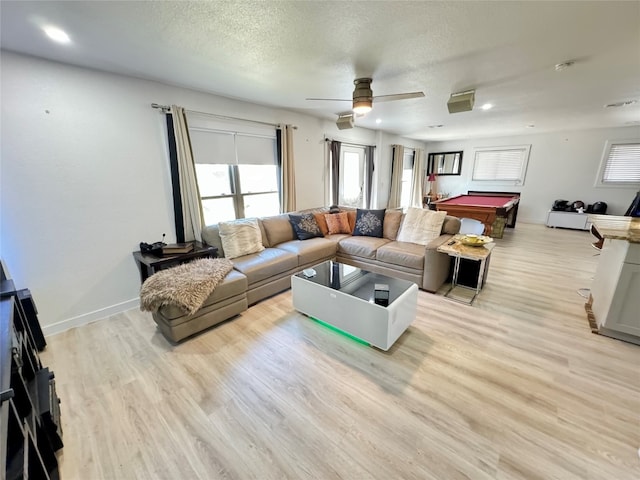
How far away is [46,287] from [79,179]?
104 centimetres

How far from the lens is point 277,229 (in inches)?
143

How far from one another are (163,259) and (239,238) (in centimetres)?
83

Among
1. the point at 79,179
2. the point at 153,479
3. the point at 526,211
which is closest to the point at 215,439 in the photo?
the point at 153,479

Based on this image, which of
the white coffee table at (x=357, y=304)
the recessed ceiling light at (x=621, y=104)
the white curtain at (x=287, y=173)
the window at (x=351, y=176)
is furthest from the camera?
the window at (x=351, y=176)

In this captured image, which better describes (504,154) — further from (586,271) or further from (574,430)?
(574,430)

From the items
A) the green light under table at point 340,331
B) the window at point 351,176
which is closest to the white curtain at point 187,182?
the green light under table at point 340,331

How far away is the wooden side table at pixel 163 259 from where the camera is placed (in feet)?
8.44

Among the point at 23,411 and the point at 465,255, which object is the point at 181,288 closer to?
the point at 23,411

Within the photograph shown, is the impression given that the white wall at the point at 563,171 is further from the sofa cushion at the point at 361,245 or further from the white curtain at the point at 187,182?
the white curtain at the point at 187,182

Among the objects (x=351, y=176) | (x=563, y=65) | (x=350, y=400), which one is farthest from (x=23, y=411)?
(x=351, y=176)

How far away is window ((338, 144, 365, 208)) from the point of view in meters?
5.53

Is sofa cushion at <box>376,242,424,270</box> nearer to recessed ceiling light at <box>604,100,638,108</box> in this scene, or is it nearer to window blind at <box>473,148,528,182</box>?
recessed ceiling light at <box>604,100,638,108</box>

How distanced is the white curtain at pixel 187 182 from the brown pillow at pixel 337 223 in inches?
73.6

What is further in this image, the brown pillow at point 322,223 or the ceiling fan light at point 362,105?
the brown pillow at point 322,223
